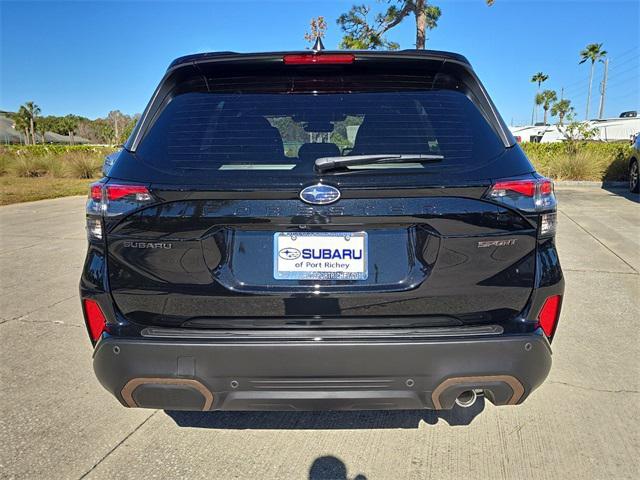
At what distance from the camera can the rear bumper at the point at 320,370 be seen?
1952mm

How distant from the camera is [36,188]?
15703mm

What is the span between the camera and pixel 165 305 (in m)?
2.02

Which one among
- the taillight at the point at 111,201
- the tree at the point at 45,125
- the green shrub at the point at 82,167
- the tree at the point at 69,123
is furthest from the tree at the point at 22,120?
the taillight at the point at 111,201

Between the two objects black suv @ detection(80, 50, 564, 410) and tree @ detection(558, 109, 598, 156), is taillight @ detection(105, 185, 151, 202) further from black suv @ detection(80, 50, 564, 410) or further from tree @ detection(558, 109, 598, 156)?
tree @ detection(558, 109, 598, 156)

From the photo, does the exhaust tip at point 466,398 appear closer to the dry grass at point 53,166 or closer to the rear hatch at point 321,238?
the rear hatch at point 321,238

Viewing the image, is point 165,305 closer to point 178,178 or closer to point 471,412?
point 178,178

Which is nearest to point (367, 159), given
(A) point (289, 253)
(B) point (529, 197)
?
(A) point (289, 253)

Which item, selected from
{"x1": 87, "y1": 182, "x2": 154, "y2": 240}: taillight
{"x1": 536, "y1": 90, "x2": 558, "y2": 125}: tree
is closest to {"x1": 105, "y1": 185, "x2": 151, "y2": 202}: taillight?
{"x1": 87, "y1": 182, "x2": 154, "y2": 240}: taillight

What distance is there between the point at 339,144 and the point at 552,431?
1.92 metres

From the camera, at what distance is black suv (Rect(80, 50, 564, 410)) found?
6.40 ft

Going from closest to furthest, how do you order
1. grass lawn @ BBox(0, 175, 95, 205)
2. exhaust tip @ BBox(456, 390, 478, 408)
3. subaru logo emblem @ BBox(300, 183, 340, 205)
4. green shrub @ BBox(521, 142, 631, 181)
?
1. subaru logo emblem @ BBox(300, 183, 340, 205)
2. exhaust tip @ BBox(456, 390, 478, 408)
3. grass lawn @ BBox(0, 175, 95, 205)
4. green shrub @ BBox(521, 142, 631, 181)

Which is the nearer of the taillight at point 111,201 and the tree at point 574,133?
the taillight at point 111,201

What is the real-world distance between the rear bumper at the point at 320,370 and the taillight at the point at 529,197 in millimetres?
474

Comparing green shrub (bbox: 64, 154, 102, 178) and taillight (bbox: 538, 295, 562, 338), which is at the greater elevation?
taillight (bbox: 538, 295, 562, 338)
